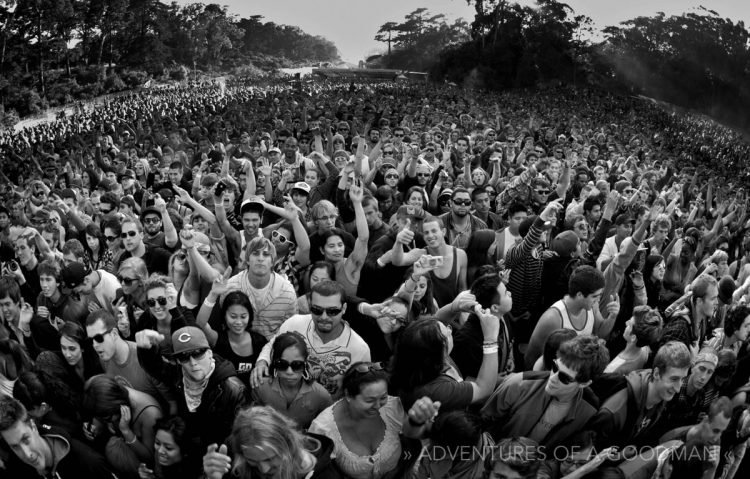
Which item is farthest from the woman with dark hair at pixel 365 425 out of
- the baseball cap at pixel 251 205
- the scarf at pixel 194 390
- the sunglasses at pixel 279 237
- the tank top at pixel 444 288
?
the baseball cap at pixel 251 205

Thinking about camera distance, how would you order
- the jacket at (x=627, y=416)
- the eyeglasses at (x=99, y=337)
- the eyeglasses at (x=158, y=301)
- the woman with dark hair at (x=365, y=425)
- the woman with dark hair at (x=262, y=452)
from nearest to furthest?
the woman with dark hair at (x=262, y=452) → the woman with dark hair at (x=365, y=425) → the jacket at (x=627, y=416) → the eyeglasses at (x=99, y=337) → the eyeglasses at (x=158, y=301)

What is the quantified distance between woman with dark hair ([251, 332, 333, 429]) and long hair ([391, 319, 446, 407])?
0.44 m

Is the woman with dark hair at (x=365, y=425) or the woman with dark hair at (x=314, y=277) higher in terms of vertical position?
the woman with dark hair at (x=314, y=277)

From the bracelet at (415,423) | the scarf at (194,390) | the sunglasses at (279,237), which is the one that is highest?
the sunglasses at (279,237)

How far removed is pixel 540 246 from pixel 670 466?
1855 millimetres

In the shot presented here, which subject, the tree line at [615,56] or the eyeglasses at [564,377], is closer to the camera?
the eyeglasses at [564,377]

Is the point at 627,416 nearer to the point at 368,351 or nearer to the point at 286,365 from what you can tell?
the point at 368,351

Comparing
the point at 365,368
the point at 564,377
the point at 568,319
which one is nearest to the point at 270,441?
the point at 365,368

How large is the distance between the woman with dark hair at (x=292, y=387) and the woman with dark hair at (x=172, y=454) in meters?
0.37

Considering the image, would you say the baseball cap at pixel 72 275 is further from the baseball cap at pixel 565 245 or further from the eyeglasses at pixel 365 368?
the baseball cap at pixel 565 245

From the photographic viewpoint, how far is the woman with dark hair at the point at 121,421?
2826 millimetres

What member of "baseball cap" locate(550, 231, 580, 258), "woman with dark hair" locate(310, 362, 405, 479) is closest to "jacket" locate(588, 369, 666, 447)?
"woman with dark hair" locate(310, 362, 405, 479)

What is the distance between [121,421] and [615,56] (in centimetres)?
4711

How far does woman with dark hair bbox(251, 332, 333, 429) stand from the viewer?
290cm
